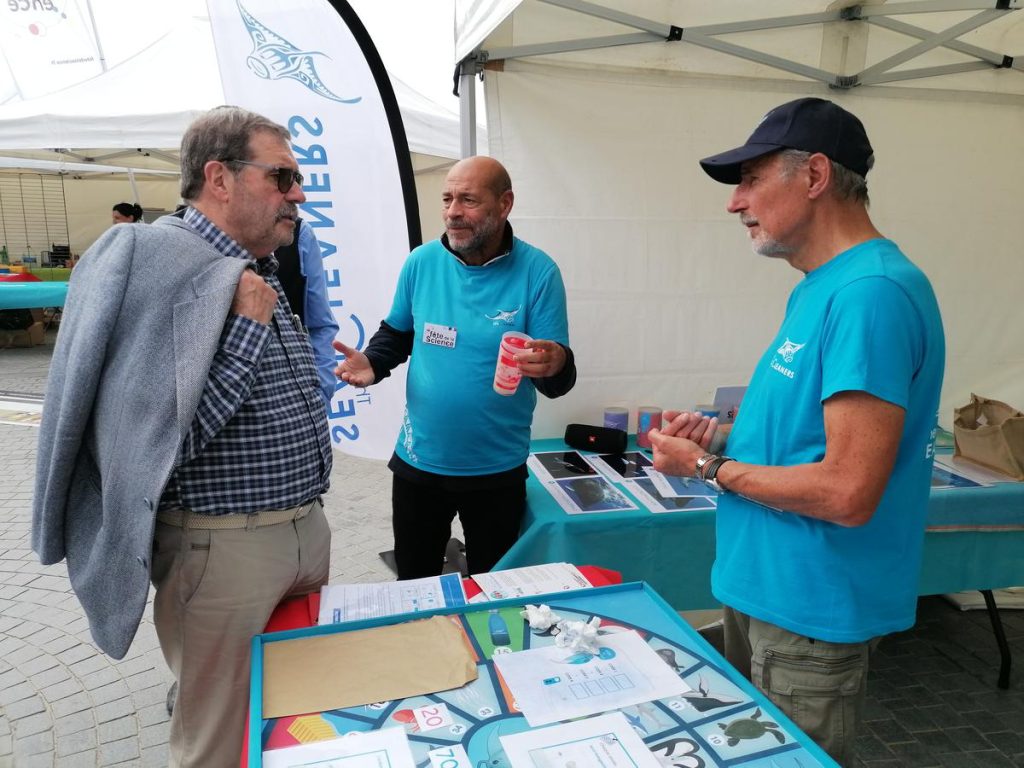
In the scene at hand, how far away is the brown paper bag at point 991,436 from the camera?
266 centimetres

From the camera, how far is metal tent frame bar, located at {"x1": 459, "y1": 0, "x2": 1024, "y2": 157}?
264 cm

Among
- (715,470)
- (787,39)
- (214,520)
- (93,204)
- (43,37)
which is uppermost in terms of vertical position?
(43,37)

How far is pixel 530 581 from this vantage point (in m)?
1.50

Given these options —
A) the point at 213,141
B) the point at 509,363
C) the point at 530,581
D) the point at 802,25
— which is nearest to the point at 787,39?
the point at 802,25

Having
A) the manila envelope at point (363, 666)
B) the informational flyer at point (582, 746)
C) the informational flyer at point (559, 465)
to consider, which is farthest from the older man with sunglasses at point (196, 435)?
the informational flyer at point (559, 465)

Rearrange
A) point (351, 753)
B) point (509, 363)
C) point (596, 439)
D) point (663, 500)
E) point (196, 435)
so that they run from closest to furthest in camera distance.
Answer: point (351, 753), point (196, 435), point (509, 363), point (663, 500), point (596, 439)

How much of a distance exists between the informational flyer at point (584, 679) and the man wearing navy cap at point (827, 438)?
30cm

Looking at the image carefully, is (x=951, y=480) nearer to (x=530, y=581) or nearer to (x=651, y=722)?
(x=530, y=581)

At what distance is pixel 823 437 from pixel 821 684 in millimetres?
488

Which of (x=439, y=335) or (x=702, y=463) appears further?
(x=439, y=335)

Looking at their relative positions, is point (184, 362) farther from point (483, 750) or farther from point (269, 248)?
point (483, 750)

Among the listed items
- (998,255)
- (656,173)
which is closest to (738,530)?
(656,173)

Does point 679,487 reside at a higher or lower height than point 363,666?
lower

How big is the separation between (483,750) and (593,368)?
229cm
